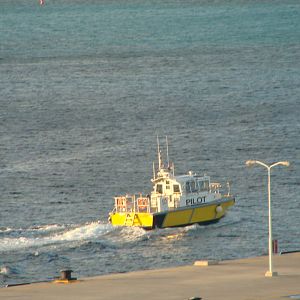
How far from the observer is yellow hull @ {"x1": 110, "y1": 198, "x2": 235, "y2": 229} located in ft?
365

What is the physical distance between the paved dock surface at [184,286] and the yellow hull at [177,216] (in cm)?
2361

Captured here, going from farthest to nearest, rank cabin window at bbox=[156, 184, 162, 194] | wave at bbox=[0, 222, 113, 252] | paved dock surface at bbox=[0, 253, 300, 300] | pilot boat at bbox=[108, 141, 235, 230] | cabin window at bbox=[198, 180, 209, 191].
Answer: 1. cabin window at bbox=[198, 180, 209, 191]
2. cabin window at bbox=[156, 184, 162, 194]
3. pilot boat at bbox=[108, 141, 235, 230]
4. wave at bbox=[0, 222, 113, 252]
5. paved dock surface at bbox=[0, 253, 300, 300]

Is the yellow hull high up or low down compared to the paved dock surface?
up

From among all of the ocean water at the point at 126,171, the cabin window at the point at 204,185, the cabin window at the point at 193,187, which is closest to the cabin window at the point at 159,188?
the cabin window at the point at 193,187

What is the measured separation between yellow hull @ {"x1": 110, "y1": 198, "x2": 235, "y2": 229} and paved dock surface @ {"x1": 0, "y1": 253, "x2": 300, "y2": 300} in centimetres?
2361

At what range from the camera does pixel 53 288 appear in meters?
80.9

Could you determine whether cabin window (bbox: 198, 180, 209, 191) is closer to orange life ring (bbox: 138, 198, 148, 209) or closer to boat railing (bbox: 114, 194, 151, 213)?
boat railing (bbox: 114, 194, 151, 213)

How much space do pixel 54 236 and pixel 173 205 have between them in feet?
27.1

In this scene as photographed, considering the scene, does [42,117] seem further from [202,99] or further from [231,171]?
[231,171]

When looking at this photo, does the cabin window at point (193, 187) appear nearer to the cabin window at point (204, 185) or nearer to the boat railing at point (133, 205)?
the cabin window at point (204, 185)

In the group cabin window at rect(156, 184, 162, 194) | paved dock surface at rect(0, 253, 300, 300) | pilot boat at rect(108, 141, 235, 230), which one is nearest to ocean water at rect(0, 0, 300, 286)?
pilot boat at rect(108, 141, 235, 230)

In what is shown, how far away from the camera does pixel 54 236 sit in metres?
110

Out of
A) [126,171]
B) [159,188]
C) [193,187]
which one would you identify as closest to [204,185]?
[193,187]

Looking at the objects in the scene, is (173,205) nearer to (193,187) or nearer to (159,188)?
(159,188)
